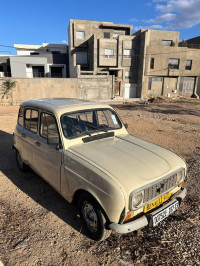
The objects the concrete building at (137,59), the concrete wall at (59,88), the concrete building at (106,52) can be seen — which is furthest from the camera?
the concrete building at (137,59)

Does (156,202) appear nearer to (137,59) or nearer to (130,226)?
(130,226)

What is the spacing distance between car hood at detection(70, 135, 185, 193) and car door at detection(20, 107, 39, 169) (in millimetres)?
1220

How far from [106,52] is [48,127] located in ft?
98.7

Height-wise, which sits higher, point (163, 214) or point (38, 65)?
point (38, 65)

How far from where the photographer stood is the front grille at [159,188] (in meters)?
2.33

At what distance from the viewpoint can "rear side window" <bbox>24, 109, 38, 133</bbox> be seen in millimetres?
3684

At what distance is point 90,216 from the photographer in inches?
104

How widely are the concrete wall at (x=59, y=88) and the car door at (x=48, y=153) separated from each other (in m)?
17.9

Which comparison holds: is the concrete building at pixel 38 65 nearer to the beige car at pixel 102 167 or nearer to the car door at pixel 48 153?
the beige car at pixel 102 167

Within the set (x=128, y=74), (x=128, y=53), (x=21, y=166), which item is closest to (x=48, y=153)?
(x=21, y=166)

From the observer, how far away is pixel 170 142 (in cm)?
701

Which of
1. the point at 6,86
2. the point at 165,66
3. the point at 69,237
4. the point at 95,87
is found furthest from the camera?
the point at 165,66

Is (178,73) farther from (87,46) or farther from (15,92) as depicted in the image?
(15,92)

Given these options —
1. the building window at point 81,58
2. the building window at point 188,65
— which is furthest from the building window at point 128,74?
the building window at point 188,65
